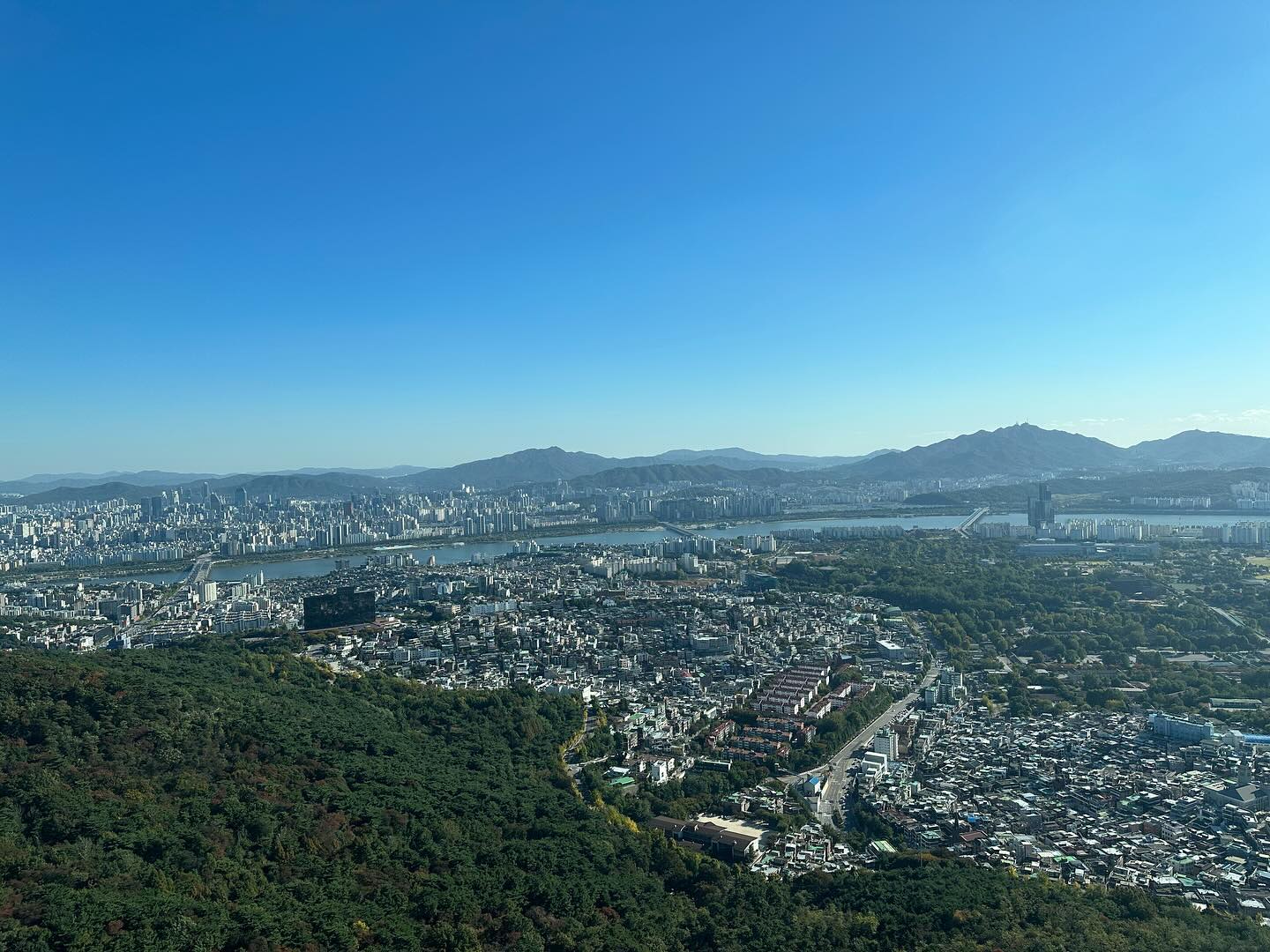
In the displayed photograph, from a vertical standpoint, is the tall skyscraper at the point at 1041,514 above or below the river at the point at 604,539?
above

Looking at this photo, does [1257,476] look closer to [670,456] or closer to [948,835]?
[948,835]

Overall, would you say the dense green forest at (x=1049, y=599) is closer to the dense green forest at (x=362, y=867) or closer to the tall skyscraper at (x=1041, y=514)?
the tall skyscraper at (x=1041, y=514)

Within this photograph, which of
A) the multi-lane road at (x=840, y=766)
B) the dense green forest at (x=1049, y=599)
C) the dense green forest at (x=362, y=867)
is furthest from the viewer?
the dense green forest at (x=1049, y=599)

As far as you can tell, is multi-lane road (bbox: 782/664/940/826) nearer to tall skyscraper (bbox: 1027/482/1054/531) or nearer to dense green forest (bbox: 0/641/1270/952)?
dense green forest (bbox: 0/641/1270/952)

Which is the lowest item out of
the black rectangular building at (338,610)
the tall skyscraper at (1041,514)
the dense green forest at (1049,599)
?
the dense green forest at (1049,599)

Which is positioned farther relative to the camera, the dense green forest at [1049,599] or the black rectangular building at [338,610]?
the black rectangular building at [338,610]

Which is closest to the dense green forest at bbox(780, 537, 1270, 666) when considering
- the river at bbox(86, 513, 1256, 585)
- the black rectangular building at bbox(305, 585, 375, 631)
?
the black rectangular building at bbox(305, 585, 375, 631)

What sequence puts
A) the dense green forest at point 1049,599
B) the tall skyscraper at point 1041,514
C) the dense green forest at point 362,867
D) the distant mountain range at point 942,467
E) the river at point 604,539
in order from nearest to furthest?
1. the dense green forest at point 362,867
2. the dense green forest at point 1049,599
3. the river at point 604,539
4. the tall skyscraper at point 1041,514
5. the distant mountain range at point 942,467

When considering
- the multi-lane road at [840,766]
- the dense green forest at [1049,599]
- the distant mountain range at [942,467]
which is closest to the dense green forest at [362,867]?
the multi-lane road at [840,766]
